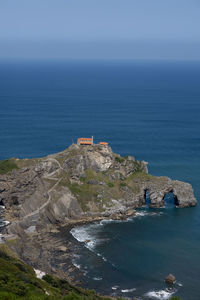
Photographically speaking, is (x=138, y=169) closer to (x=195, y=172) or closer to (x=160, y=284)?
(x=195, y=172)

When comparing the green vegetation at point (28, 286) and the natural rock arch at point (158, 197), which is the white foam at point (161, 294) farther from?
the natural rock arch at point (158, 197)

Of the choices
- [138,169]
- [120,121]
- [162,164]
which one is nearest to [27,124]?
[120,121]

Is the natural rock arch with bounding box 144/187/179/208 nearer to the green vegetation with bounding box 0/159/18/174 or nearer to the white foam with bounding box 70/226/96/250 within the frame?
the white foam with bounding box 70/226/96/250

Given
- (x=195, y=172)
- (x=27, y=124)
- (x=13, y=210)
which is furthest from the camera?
(x=27, y=124)

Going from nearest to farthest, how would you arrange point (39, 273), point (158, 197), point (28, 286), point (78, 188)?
point (28, 286) < point (39, 273) < point (78, 188) < point (158, 197)

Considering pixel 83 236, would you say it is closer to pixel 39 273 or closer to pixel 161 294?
pixel 39 273

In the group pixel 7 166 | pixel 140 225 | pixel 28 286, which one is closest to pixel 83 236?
pixel 140 225
